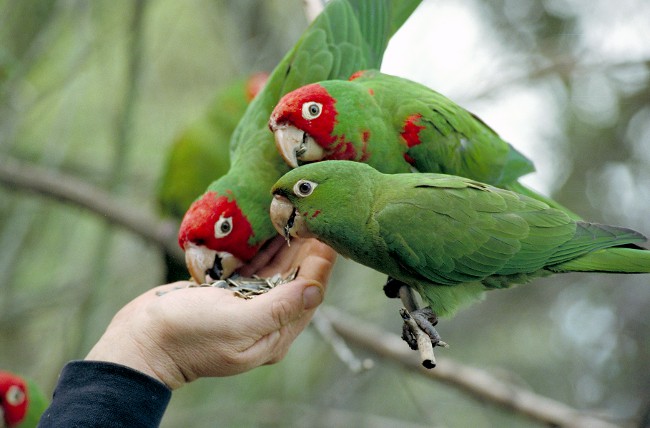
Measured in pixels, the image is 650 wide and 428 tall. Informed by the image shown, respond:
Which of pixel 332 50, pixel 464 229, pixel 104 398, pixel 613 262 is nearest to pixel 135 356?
pixel 104 398

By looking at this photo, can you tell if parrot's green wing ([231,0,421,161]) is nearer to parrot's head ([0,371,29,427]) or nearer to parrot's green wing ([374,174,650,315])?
parrot's green wing ([374,174,650,315])

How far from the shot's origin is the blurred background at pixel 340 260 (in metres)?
3.69

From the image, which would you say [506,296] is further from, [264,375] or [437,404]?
[264,375]

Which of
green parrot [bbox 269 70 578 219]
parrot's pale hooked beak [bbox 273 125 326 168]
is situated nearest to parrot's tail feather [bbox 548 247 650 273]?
green parrot [bbox 269 70 578 219]

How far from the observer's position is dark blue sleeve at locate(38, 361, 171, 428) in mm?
1602

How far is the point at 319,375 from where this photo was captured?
16.3 ft

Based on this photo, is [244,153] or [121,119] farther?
[121,119]

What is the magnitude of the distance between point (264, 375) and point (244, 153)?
2700 mm

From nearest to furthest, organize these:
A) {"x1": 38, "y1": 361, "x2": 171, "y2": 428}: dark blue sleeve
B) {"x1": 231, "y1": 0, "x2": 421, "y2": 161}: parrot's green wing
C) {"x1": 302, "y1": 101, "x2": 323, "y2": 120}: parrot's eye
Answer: {"x1": 38, "y1": 361, "x2": 171, "y2": 428}: dark blue sleeve
{"x1": 302, "y1": 101, "x2": 323, "y2": 120}: parrot's eye
{"x1": 231, "y1": 0, "x2": 421, "y2": 161}: parrot's green wing

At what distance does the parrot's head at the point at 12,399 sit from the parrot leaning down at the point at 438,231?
1.80m

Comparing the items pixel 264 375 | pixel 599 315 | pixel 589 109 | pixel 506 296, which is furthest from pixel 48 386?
pixel 589 109

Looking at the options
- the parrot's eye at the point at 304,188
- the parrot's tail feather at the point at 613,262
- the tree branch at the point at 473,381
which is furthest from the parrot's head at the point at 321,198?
the tree branch at the point at 473,381

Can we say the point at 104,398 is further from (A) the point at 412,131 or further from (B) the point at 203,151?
(B) the point at 203,151

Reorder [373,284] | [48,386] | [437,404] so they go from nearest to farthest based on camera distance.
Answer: [48,386], [373,284], [437,404]
